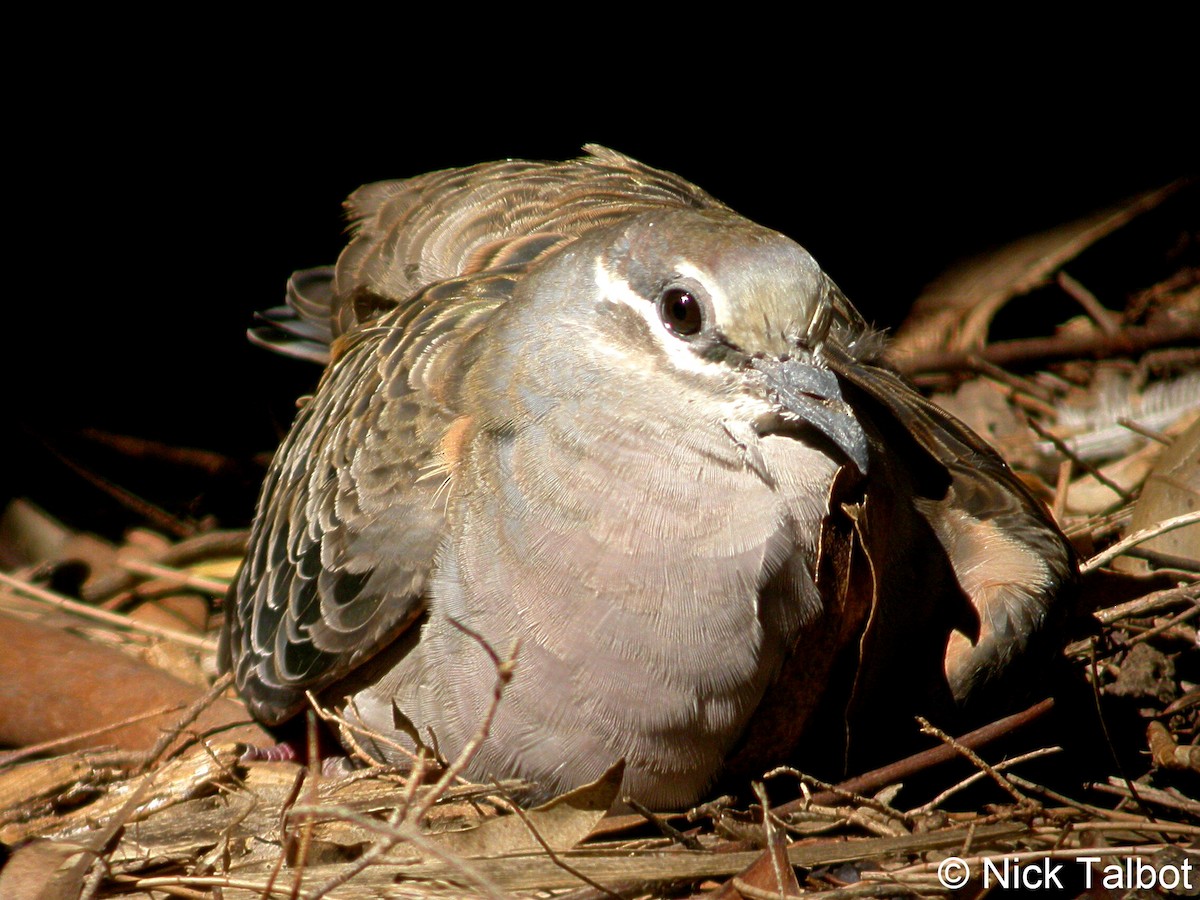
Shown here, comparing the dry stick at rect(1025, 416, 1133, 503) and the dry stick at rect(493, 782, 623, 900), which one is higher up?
the dry stick at rect(1025, 416, 1133, 503)

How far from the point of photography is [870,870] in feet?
A: 8.20

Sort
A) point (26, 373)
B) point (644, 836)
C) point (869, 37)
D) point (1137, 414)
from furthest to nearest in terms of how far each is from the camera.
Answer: point (869, 37)
point (26, 373)
point (1137, 414)
point (644, 836)

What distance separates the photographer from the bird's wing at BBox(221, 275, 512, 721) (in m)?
2.76

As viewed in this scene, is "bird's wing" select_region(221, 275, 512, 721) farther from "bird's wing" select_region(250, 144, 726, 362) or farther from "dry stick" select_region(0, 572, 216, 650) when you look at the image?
"dry stick" select_region(0, 572, 216, 650)

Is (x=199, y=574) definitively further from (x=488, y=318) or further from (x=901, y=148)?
(x=901, y=148)

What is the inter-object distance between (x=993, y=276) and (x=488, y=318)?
274 cm

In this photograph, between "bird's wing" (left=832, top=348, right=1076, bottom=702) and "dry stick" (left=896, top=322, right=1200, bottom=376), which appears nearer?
"bird's wing" (left=832, top=348, right=1076, bottom=702)

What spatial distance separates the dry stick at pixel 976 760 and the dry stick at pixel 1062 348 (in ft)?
7.12

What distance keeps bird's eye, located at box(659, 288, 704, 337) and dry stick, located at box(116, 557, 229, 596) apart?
2390mm

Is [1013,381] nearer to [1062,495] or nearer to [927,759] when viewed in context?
[1062,495]

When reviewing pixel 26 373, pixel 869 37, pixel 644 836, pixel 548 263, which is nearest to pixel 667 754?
pixel 644 836

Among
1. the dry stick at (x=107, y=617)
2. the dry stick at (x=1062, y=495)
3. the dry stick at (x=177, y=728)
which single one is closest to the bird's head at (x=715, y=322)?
the dry stick at (x=177, y=728)

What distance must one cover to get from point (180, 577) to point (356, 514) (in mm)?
1668

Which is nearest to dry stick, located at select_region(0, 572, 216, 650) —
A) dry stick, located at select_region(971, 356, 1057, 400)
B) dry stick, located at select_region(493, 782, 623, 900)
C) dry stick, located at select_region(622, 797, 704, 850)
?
dry stick, located at select_region(493, 782, 623, 900)
